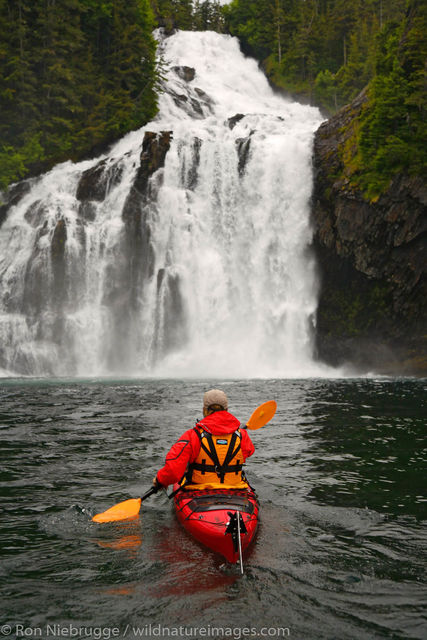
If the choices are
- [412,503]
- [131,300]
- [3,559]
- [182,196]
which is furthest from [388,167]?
[3,559]

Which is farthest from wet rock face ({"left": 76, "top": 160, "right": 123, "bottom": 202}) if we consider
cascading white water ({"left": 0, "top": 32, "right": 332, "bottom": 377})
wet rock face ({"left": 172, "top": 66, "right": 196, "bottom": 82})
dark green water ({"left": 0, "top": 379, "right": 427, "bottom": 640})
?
dark green water ({"left": 0, "top": 379, "right": 427, "bottom": 640})

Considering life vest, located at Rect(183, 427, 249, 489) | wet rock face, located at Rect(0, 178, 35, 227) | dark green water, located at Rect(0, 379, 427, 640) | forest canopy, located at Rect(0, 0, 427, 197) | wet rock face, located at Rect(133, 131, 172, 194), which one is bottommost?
dark green water, located at Rect(0, 379, 427, 640)

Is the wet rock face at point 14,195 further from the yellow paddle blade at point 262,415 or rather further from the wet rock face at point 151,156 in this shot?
the yellow paddle blade at point 262,415

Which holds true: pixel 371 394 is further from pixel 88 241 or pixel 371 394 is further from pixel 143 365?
pixel 88 241

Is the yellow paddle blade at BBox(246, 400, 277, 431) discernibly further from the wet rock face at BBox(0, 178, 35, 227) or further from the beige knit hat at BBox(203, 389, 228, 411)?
the wet rock face at BBox(0, 178, 35, 227)

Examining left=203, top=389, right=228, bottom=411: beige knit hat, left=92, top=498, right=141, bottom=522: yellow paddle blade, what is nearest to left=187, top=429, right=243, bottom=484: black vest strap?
left=203, top=389, right=228, bottom=411: beige knit hat

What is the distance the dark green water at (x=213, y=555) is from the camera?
3961 millimetres

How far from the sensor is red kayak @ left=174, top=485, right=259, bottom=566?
480 cm

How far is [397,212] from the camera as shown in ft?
78.7

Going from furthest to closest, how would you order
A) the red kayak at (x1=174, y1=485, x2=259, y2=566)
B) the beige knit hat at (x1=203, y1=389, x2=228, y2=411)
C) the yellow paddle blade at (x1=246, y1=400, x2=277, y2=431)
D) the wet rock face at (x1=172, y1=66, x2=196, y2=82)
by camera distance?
the wet rock face at (x1=172, y1=66, x2=196, y2=82) → the yellow paddle blade at (x1=246, y1=400, x2=277, y2=431) → the beige knit hat at (x1=203, y1=389, x2=228, y2=411) → the red kayak at (x1=174, y1=485, x2=259, y2=566)

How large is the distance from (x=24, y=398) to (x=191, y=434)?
12678 mm

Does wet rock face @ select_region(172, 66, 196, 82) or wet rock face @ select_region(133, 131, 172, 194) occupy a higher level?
wet rock face @ select_region(172, 66, 196, 82)

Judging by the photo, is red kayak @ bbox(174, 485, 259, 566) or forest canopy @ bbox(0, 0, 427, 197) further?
forest canopy @ bbox(0, 0, 427, 197)

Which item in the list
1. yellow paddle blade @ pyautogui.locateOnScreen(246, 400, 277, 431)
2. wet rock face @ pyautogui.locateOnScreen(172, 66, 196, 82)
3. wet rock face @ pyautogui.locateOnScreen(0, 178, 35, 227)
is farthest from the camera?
wet rock face @ pyautogui.locateOnScreen(172, 66, 196, 82)
